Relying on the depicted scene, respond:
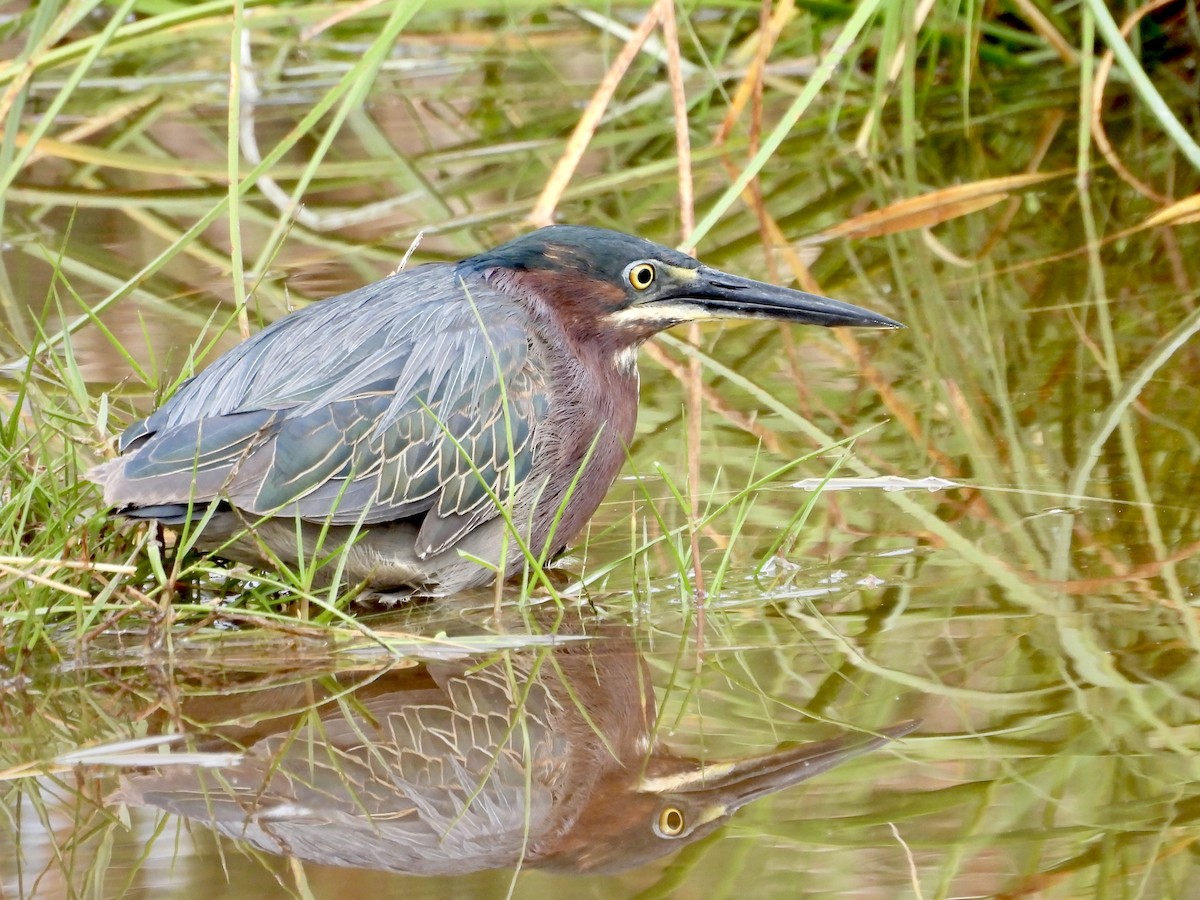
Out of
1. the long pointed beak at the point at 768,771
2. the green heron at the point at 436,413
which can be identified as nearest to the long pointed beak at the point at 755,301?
the green heron at the point at 436,413

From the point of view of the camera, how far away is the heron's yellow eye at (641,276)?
17.1 ft

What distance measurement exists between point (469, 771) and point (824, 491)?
6.50 feet

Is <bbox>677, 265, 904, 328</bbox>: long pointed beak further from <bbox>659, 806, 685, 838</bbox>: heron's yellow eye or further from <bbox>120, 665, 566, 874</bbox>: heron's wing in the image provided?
<bbox>659, 806, 685, 838</bbox>: heron's yellow eye

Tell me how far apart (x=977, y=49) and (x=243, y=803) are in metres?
7.62

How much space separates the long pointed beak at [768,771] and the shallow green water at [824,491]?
49 millimetres

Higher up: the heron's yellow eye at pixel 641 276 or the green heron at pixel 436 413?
the heron's yellow eye at pixel 641 276

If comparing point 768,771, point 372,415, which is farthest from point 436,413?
point 768,771

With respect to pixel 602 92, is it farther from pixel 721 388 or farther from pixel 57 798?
pixel 57 798

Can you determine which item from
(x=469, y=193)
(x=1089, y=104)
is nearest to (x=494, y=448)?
(x=1089, y=104)

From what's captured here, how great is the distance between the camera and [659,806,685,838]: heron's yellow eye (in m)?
3.36

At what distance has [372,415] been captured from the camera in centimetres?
493

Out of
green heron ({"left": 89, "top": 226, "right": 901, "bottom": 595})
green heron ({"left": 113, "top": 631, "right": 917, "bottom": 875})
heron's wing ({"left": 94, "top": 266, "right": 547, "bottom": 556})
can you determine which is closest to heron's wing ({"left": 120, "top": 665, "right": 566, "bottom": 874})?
green heron ({"left": 113, "top": 631, "right": 917, "bottom": 875})

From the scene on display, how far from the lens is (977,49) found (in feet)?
32.8

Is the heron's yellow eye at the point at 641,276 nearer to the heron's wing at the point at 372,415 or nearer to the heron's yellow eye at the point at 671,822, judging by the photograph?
the heron's wing at the point at 372,415
